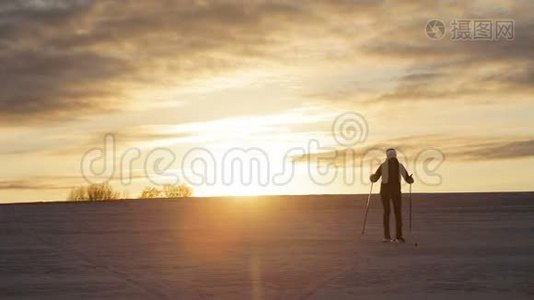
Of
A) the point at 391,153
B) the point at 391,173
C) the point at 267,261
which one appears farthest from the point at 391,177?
the point at 267,261

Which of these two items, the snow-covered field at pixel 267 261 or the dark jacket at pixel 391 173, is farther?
the dark jacket at pixel 391 173

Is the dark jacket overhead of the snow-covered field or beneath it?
overhead

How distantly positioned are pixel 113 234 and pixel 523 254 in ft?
42.8

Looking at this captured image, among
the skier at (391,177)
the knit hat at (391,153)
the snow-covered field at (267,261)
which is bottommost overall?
the snow-covered field at (267,261)

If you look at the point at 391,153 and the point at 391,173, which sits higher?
the point at 391,153

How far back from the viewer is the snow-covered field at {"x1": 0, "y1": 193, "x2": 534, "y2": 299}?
51.6 feet

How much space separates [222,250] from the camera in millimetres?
23656

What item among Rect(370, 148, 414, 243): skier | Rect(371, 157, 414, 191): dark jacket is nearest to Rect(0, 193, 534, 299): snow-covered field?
Rect(370, 148, 414, 243): skier

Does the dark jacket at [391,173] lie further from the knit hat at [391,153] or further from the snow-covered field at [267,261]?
the snow-covered field at [267,261]

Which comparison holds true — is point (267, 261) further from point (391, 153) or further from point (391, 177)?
point (391, 153)

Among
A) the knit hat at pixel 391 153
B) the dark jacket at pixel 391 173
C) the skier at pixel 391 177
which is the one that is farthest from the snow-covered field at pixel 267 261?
the knit hat at pixel 391 153

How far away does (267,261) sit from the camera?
2056 cm

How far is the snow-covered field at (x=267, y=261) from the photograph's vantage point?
15727mm

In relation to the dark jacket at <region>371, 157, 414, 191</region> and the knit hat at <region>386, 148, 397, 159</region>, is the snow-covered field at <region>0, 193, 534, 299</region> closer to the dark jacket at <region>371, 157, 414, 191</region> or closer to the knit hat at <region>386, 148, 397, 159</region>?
the dark jacket at <region>371, 157, 414, 191</region>
